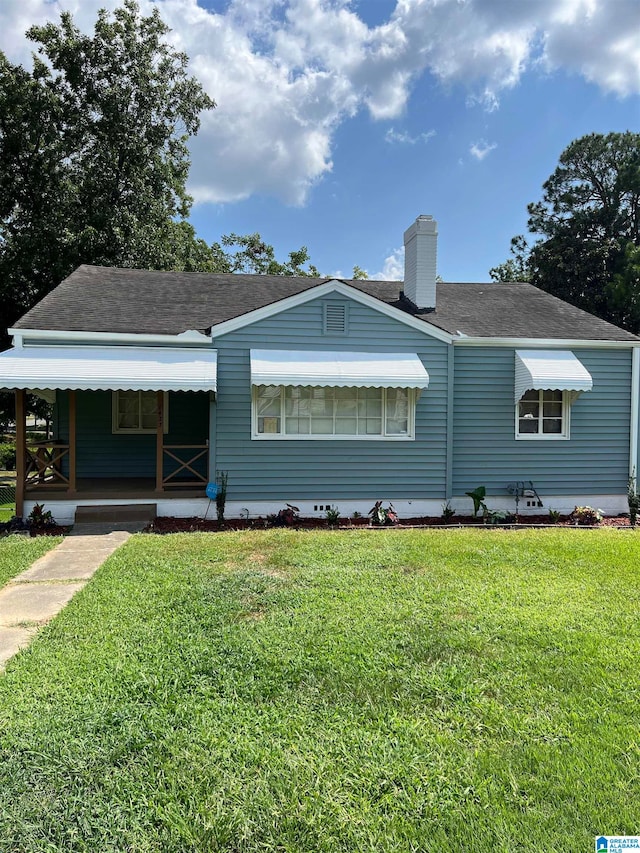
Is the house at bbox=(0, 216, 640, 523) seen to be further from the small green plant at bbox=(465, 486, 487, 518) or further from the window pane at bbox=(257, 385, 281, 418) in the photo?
the small green plant at bbox=(465, 486, 487, 518)

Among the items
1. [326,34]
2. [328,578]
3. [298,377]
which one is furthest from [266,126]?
[328,578]

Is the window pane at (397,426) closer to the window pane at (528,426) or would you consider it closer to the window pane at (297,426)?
the window pane at (297,426)

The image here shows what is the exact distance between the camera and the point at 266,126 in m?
18.6

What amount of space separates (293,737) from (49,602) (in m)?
3.87

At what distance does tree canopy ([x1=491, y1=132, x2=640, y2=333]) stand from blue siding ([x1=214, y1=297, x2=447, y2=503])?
24.0 m

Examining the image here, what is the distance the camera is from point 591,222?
32.8 m

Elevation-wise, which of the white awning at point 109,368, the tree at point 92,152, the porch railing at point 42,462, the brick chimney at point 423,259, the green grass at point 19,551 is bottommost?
the green grass at point 19,551

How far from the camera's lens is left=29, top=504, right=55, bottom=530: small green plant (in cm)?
1005

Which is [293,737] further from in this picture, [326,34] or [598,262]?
[598,262]

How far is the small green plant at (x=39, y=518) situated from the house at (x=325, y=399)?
26 centimetres

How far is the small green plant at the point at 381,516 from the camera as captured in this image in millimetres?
10883

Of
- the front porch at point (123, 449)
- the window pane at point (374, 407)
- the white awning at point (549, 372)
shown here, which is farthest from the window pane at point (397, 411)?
the front porch at point (123, 449)

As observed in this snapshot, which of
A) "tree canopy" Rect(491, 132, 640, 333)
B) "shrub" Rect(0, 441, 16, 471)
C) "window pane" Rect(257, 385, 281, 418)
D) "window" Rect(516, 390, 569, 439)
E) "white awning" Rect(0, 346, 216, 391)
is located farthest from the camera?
"tree canopy" Rect(491, 132, 640, 333)

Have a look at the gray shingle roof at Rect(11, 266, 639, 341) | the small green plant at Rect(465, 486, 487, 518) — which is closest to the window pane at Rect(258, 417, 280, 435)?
the gray shingle roof at Rect(11, 266, 639, 341)
